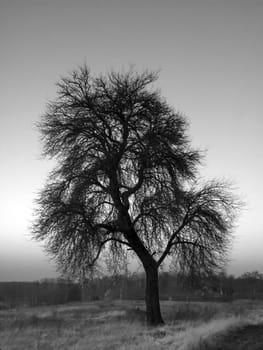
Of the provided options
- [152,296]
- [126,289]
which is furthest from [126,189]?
[126,289]

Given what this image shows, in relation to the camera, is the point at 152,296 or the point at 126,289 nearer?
the point at 152,296

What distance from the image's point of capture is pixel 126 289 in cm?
4400

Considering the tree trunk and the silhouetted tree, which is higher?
the silhouetted tree

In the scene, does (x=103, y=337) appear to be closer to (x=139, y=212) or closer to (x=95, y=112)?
(x=139, y=212)

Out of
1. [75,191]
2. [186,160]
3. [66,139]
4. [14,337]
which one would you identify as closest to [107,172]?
[75,191]

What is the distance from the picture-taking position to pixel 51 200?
14.4 meters

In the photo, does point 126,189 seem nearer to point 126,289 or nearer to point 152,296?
point 152,296

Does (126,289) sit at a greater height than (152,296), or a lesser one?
greater

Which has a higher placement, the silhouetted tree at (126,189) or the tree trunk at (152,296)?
the silhouetted tree at (126,189)

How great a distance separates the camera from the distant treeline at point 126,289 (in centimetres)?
1564

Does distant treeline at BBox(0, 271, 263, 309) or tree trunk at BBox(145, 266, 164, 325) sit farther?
distant treeline at BBox(0, 271, 263, 309)

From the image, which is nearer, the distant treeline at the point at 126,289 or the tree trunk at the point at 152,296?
the tree trunk at the point at 152,296

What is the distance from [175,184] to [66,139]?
5.01 meters

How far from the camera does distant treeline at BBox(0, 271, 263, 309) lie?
1564 cm
